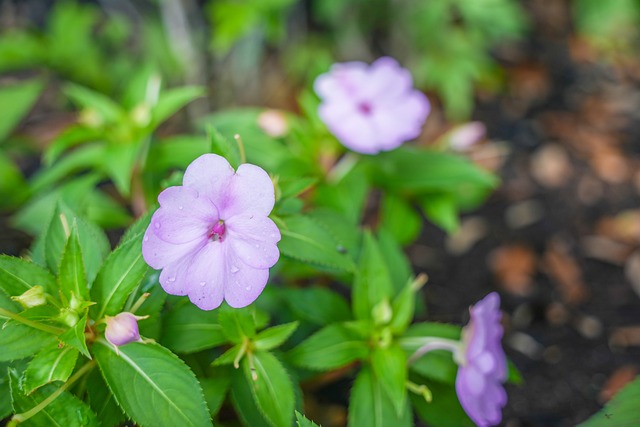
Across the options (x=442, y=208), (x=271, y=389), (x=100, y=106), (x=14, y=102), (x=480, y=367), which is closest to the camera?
(x=271, y=389)

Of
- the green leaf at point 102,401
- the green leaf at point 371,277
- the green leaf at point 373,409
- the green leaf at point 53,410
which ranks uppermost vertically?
the green leaf at point 53,410

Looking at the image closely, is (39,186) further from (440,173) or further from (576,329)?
(576,329)

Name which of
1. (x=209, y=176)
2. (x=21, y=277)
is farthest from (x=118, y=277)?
(x=209, y=176)

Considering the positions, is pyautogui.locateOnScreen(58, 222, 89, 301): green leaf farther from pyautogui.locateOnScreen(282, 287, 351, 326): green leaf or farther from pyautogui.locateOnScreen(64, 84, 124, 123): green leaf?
pyautogui.locateOnScreen(64, 84, 124, 123): green leaf

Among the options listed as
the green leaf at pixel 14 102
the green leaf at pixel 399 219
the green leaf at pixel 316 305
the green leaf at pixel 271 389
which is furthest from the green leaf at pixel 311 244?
the green leaf at pixel 14 102

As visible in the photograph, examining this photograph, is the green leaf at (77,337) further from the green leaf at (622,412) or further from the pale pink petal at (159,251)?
the green leaf at (622,412)

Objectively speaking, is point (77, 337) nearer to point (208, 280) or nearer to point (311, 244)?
point (208, 280)

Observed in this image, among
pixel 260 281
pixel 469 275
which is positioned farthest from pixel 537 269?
pixel 260 281
